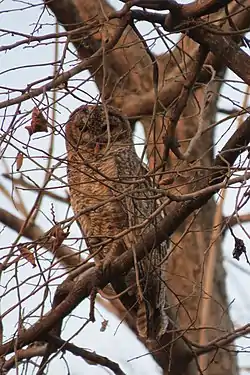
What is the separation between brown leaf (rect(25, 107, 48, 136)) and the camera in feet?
9.59

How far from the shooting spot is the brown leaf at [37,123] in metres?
2.92

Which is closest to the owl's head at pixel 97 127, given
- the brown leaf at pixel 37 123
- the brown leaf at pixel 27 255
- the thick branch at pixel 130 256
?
the thick branch at pixel 130 256

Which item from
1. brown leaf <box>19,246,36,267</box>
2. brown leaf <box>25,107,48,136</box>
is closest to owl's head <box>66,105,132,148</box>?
brown leaf <box>25,107,48,136</box>

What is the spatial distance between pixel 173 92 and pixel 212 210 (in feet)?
Answer: 7.54

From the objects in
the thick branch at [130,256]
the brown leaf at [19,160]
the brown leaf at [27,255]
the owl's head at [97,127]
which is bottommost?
the brown leaf at [27,255]

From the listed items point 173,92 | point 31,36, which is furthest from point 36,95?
point 173,92

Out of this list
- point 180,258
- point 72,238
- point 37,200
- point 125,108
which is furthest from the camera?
point 180,258

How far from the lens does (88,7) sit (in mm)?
7051

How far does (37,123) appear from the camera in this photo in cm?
294

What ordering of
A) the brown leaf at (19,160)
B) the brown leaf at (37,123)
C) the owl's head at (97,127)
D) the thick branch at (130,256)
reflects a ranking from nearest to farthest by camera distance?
the brown leaf at (19,160)
the brown leaf at (37,123)
the thick branch at (130,256)
the owl's head at (97,127)

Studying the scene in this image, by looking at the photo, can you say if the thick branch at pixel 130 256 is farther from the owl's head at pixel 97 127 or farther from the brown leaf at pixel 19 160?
the brown leaf at pixel 19 160

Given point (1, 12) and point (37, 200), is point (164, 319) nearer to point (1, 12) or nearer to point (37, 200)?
point (37, 200)

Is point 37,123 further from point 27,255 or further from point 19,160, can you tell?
point 27,255

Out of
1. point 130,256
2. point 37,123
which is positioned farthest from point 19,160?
point 130,256
